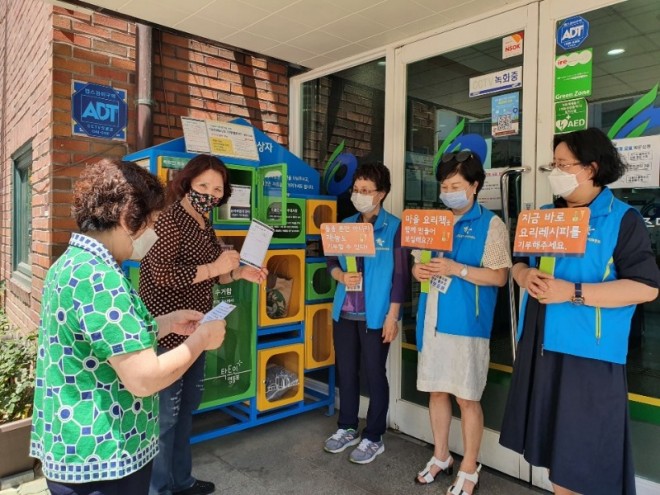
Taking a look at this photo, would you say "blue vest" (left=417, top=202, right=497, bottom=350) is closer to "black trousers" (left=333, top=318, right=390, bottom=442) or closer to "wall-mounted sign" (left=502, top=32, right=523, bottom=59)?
"black trousers" (left=333, top=318, right=390, bottom=442)

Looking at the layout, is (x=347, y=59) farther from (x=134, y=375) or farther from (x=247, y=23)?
(x=134, y=375)

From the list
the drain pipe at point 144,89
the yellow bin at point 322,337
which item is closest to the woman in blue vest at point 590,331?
the yellow bin at point 322,337

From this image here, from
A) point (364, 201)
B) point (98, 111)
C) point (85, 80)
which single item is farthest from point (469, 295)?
point (85, 80)

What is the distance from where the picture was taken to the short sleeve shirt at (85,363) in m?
1.22

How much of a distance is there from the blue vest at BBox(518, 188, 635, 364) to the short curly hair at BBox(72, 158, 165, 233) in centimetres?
160

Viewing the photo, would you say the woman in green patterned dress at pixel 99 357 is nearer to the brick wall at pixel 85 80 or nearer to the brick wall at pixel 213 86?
the brick wall at pixel 85 80

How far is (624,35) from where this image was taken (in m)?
2.43

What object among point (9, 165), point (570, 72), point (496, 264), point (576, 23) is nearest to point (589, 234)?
point (496, 264)

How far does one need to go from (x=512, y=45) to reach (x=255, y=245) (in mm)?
1892

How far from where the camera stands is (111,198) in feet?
4.41

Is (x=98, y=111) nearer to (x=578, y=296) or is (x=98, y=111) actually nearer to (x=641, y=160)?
(x=578, y=296)

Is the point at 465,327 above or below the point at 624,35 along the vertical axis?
below

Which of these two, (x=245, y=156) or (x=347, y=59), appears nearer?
(x=245, y=156)

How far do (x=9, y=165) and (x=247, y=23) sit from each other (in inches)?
129
